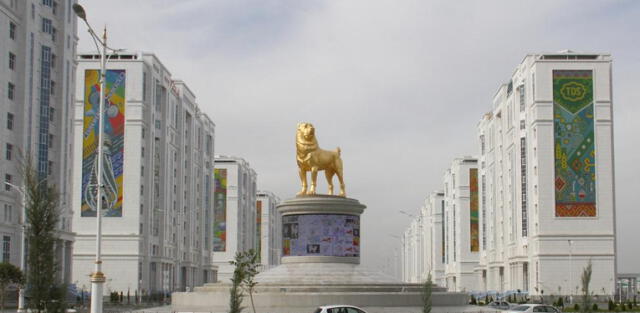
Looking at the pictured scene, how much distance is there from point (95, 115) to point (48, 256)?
75.9 metres

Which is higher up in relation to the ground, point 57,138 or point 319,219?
point 57,138

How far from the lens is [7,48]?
7075cm

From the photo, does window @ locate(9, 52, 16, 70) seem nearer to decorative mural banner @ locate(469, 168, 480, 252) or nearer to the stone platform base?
the stone platform base

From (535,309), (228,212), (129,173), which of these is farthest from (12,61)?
(228,212)

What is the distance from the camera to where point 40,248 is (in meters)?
25.5

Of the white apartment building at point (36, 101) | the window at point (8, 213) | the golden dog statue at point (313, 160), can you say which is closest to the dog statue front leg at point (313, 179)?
the golden dog statue at point (313, 160)

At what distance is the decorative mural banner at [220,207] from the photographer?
542 ft

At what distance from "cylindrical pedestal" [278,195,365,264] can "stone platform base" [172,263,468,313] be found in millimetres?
1130

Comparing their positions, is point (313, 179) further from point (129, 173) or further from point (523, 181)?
point (523, 181)

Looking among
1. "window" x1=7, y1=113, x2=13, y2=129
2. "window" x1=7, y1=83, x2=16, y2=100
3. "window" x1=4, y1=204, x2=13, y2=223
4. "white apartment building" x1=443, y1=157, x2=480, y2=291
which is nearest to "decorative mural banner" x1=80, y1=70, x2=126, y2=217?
"window" x1=7, y1=113, x2=13, y2=129

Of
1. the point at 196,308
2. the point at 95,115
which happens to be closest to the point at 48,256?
the point at 196,308

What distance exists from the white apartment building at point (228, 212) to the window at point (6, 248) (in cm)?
9520

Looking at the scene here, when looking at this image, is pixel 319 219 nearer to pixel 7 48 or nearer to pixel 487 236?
pixel 7 48

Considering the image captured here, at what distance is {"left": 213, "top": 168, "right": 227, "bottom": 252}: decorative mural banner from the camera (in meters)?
165
